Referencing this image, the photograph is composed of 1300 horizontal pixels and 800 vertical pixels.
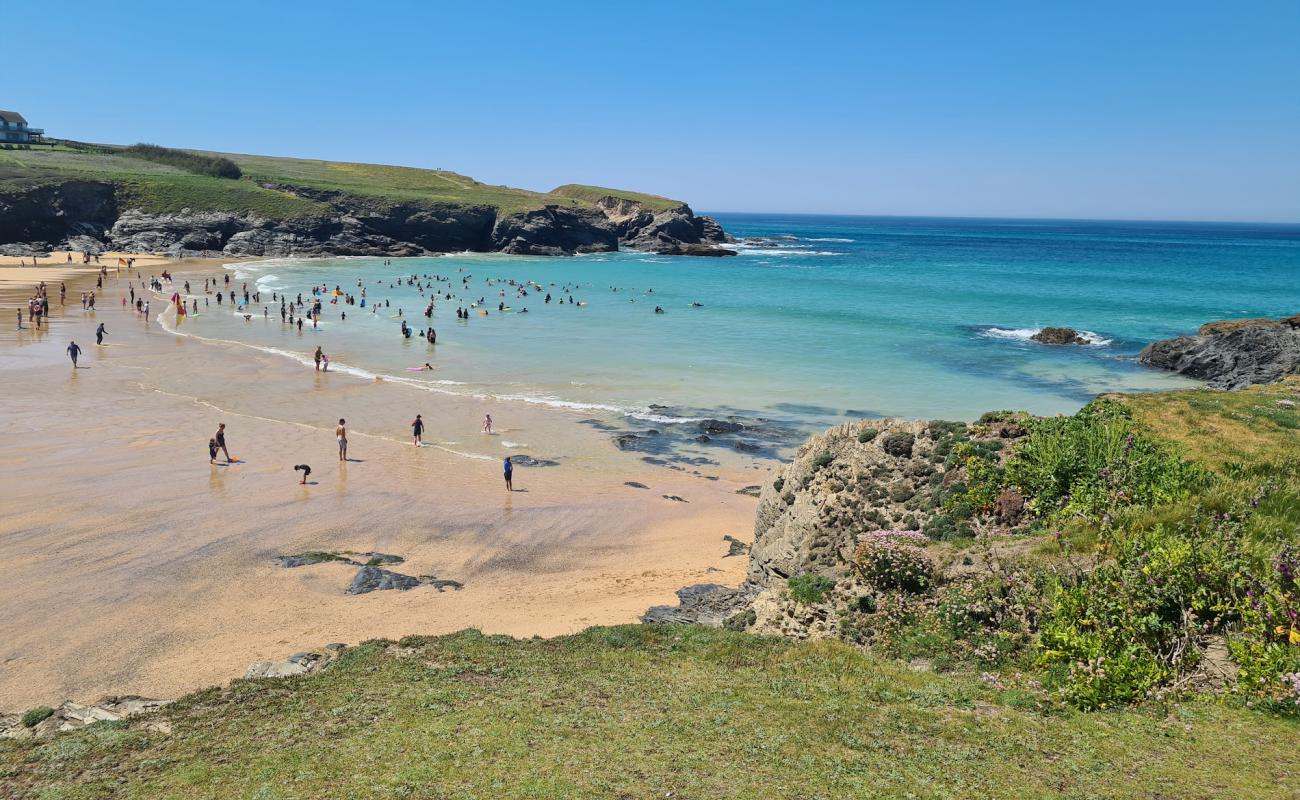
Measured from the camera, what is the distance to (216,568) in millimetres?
16641

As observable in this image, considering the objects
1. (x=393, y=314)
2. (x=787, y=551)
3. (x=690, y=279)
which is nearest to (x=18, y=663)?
(x=787, y=551)

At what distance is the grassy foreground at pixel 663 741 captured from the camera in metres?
7.72

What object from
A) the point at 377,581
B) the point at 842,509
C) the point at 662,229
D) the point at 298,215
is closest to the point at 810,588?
the point at 842,509

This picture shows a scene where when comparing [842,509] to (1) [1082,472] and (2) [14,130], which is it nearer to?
(1) [1082,472]

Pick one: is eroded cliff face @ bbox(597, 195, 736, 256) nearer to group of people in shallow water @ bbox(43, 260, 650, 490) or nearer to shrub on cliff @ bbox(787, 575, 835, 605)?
group of people in shallow water @ bbox(43, 260, 650, 490)

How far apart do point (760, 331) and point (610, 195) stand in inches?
4082

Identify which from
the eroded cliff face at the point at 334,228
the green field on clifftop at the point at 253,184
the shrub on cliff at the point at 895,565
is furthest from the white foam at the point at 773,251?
the shrub on cliff at the point at 895,565

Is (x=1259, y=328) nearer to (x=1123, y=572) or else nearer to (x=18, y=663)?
(x=1123, y=572)

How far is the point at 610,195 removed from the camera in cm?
15138

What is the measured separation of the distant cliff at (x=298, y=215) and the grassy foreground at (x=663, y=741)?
9759 centimetres

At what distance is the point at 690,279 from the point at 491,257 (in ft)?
119

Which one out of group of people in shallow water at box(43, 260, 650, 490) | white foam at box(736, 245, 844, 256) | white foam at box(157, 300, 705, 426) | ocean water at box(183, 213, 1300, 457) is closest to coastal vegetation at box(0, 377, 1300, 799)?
group of people in shallow water at box(43, 260, 650, 490)

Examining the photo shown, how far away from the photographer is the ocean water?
118ft

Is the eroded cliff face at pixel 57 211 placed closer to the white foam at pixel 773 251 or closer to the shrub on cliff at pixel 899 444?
the white foam at pixel 773 251
